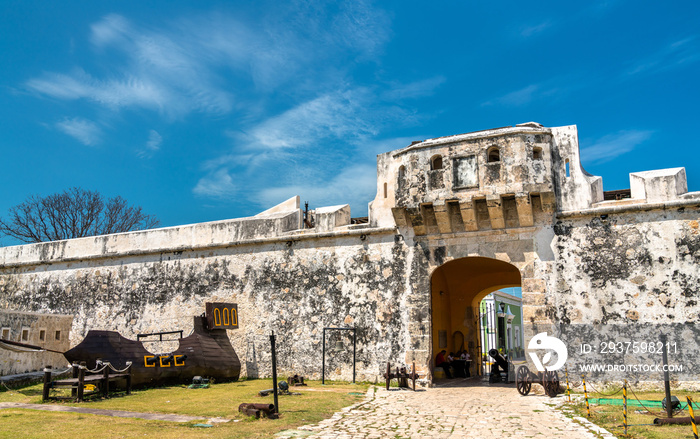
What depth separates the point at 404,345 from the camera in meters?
11.5

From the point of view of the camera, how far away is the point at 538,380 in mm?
10242

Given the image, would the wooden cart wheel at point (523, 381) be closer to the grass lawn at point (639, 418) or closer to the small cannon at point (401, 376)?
the grass lawn at point (639, 418)

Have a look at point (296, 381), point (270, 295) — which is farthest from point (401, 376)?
point (270, 295)

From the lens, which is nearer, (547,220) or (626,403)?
(626,403)

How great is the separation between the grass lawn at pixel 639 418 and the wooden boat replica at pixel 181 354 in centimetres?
719

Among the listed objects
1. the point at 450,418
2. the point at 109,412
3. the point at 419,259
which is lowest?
the point at 450,418

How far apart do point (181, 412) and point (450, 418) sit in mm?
3806

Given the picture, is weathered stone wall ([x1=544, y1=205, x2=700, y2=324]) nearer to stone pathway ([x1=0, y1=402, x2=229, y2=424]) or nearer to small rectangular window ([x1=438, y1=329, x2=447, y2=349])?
small rectangular window ([x1=438, y1=329, x2=447, y2=349])

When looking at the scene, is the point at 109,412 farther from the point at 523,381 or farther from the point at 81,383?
the point at 523,381

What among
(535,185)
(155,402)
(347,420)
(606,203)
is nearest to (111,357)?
(155,402)

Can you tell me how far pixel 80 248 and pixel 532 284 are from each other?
12.5 metres

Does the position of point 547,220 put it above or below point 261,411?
above

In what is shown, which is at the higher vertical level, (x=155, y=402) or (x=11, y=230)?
(x=11, y=230)

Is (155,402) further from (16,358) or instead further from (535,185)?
(535,185)
